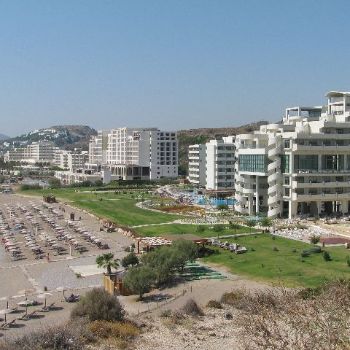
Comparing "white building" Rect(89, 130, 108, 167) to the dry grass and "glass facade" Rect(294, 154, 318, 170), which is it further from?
the dry grass

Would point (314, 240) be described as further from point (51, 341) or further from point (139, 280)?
point (51, 341)

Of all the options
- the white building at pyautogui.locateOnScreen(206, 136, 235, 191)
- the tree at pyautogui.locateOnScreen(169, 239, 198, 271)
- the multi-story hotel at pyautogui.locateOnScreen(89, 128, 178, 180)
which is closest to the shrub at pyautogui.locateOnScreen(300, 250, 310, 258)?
the tree at pyautogui.locateOnScreen(169, 239, 198, 271)

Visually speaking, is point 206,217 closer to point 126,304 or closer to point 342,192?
point 342,192

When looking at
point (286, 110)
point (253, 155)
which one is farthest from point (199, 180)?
point (253, 155)

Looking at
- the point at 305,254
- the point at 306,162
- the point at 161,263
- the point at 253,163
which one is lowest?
the point at 305,254

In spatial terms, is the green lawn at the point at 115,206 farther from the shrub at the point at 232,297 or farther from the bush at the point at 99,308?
the bush at the point at 99,308

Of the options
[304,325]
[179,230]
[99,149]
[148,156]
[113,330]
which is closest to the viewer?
[304,325]

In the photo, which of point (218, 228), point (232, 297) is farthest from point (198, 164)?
point (232, 297)
